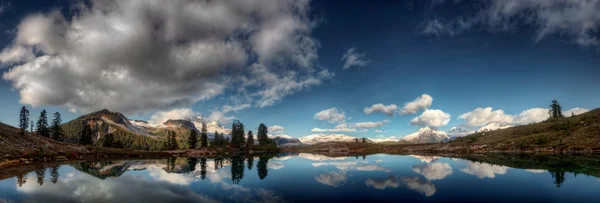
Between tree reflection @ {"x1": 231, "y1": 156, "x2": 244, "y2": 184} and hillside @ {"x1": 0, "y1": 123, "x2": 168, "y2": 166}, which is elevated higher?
hillside @ {"x1": 0, "y1": 123, "x2": 168, "y2": 166}

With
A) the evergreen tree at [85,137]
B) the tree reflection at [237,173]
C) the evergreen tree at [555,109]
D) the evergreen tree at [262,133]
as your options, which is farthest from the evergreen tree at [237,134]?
the evergreen tree at [555,109]

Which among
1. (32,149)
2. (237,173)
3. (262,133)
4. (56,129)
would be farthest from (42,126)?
(237,173)

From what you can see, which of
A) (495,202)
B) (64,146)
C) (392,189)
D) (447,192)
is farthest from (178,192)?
(64,146)

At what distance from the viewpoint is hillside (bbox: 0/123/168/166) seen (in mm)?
66875

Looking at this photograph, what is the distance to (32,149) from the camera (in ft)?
257

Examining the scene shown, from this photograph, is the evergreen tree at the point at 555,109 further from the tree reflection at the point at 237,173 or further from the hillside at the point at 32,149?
the hillside at the point at 32,149

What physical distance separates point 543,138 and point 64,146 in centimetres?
18754

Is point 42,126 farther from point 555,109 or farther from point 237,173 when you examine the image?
point 555,109

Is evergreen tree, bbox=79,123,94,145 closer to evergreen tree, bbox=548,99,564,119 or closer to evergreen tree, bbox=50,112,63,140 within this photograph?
evergreen tree, bbox=50,112,63,140

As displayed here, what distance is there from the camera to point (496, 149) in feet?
361

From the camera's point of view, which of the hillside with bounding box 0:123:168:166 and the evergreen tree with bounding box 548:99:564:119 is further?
the evergreen tree with bounding box 548:99:564:119

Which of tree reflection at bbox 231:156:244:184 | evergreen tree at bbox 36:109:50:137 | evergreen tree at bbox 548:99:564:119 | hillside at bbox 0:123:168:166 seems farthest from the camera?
evergreen tree at bbox 548:99:564:119

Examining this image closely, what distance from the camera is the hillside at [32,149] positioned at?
66875mm

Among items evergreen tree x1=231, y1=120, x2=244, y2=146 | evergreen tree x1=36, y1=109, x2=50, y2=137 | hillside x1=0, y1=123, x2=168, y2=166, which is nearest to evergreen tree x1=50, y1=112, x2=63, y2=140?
evergreen tree x1=36, y1=109, x2=50, y2=137
